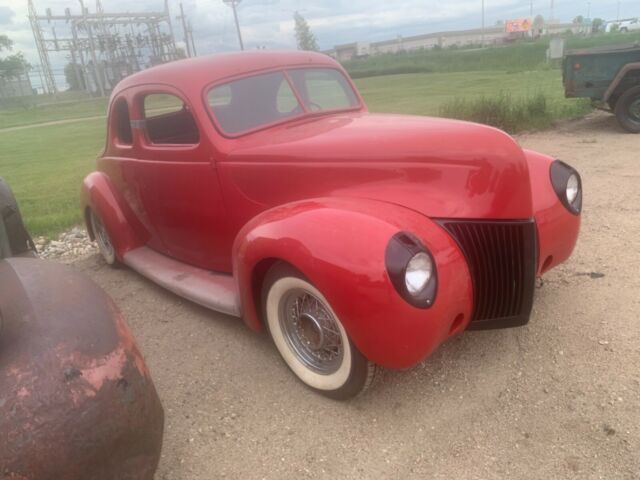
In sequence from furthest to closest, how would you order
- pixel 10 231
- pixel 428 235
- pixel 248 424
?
pixel 10 231
pixel 248 424
pixel 428 235

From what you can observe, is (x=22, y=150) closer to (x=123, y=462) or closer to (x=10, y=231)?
(x=10, y=231)

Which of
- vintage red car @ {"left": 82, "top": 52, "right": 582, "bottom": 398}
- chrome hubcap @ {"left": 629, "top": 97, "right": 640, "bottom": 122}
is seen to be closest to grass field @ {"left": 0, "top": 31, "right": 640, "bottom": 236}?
chrome hubcap @ {"left": 629, "top": 97, "right": 640, "bottom": 122}

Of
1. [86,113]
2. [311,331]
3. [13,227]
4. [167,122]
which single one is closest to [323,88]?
[167,122]

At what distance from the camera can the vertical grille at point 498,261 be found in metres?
2.57

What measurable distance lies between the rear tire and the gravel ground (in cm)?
129

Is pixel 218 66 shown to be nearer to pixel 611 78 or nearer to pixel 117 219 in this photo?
pixel 117 219

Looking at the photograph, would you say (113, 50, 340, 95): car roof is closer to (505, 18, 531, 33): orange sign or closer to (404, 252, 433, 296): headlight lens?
(404, 252, 433, 296): headlight lens

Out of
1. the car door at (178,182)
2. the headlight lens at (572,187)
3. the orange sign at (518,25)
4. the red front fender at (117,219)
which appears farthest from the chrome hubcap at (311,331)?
the orange sign at (518,25)

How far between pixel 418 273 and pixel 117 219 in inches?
123

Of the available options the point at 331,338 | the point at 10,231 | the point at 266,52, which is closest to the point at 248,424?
the point at 331,338

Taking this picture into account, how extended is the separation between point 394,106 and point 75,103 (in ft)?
64.6

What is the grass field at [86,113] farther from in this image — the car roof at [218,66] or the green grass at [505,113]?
the car roof at [218,66]

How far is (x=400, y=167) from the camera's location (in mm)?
2725

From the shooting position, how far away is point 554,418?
2.50 metres
